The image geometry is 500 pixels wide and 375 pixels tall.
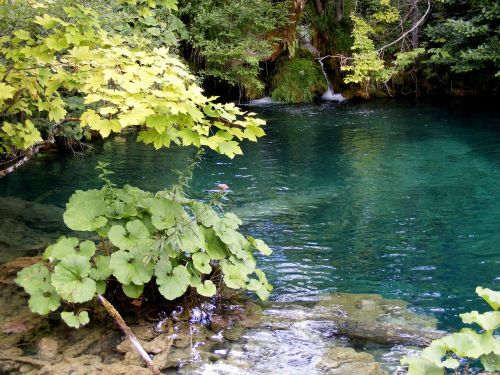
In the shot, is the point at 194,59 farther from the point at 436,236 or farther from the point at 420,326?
the point at 420,326

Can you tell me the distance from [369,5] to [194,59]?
7394 mm

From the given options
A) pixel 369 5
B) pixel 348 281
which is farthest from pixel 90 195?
pixel 369 5

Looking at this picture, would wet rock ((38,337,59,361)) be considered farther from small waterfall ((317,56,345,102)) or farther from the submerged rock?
small waterfall ((317,56,345,102))

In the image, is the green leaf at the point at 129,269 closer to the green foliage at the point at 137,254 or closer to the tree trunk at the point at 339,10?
the green foliage at the point at 137,254

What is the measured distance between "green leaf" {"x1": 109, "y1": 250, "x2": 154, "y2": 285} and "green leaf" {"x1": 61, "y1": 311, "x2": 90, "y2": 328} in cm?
36

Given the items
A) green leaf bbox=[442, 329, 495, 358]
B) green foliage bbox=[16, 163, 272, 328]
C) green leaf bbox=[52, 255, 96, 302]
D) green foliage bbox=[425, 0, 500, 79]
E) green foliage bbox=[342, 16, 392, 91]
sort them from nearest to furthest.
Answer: green leaf bbox=[442, 329, 495, 358], green leaf bbox=[52, 255, 96, 302], green foliage bbox=[16, 163, 272, 328], green foliage bbox=[425, 0, 500, 79], green foliage bbox=[342, 16, 392, 91]

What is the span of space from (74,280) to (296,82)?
16183 millimetres

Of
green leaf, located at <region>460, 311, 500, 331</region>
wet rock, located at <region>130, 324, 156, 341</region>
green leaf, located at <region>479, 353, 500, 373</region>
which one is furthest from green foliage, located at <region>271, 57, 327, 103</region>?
green leaf, located at <region>479, 353, 500, 373</region>

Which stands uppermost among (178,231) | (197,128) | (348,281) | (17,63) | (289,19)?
(289,19)

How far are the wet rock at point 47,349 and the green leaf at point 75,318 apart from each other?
0.71 feet

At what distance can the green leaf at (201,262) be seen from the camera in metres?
4.17

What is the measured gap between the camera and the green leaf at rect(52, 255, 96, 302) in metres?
3.73

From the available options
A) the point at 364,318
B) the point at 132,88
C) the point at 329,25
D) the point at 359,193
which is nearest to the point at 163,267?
the point at 132,88

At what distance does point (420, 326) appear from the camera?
4402 millimetres
